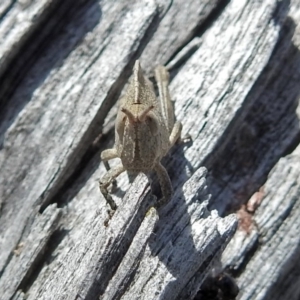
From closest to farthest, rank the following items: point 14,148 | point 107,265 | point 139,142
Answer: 1. point 107,265
2. point 139,142
3. point 14,148

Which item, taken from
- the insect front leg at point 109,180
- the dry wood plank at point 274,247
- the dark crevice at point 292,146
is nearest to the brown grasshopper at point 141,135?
the insect front leg at point 109,180

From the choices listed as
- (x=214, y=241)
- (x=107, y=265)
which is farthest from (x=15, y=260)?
(x=214, y=241)

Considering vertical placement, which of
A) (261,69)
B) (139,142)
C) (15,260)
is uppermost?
(261,69)

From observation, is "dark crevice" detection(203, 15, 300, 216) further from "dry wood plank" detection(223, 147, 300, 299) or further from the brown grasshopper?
the brown grasshopper

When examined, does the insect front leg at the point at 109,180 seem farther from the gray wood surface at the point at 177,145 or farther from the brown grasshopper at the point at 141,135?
the gray wood surface at the point at 177,145

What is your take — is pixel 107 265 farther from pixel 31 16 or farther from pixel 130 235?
pixel 31 16

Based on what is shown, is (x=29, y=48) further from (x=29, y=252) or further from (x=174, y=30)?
(x=29, y=252)

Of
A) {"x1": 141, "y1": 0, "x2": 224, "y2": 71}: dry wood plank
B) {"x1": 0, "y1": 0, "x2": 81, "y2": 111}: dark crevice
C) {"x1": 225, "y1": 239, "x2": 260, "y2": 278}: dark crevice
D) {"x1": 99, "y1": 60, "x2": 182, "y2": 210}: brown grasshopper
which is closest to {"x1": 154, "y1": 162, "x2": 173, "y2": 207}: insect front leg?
{"x1": 99, "y1": 60, "x2": 182, "y2": 210}: brown grasshopper
